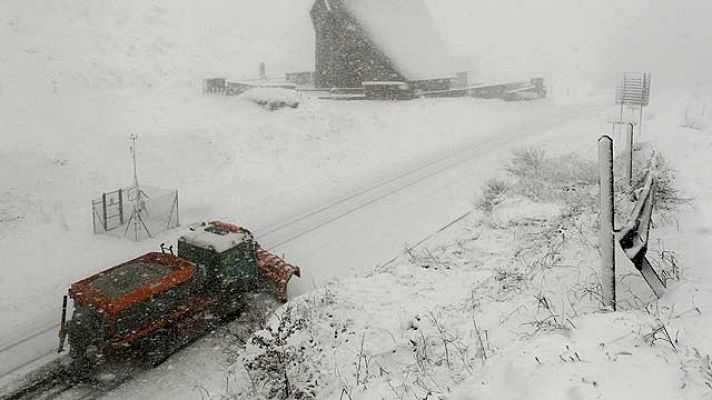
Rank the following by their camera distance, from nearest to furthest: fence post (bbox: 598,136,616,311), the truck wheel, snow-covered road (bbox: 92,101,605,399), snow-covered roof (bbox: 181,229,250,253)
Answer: fence post (bbox: 598,136,616,311), snow-covered road (bbox: 92,101,605,399), the truck wheel, snow-covered roof (bbox: 181,229,250,253)

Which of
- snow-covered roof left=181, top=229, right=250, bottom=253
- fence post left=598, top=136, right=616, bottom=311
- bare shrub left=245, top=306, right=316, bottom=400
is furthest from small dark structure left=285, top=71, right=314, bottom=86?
fence post left=598, top=136, right=616, bottom=311

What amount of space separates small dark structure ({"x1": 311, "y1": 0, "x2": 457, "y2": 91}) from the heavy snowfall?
0.61 m

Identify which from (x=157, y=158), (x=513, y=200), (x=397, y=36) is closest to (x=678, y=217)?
(x=513, y=200)

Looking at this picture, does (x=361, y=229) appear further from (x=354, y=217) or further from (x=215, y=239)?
(x=215, y=239)

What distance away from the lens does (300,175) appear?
2084 centimetres

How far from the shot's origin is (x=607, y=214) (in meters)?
5.93

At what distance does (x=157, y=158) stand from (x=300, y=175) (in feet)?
17.9

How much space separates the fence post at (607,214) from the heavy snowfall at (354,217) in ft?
0.51

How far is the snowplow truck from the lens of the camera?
27.8 feet

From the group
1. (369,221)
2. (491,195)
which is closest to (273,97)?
(369,221)

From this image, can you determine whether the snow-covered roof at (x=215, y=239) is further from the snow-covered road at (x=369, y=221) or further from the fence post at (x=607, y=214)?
the fence post at (x=607, y=214)

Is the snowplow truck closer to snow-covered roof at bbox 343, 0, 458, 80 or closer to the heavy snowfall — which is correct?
the heavy snowfall

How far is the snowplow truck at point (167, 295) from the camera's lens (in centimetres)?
848

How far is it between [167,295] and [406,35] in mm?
33514
